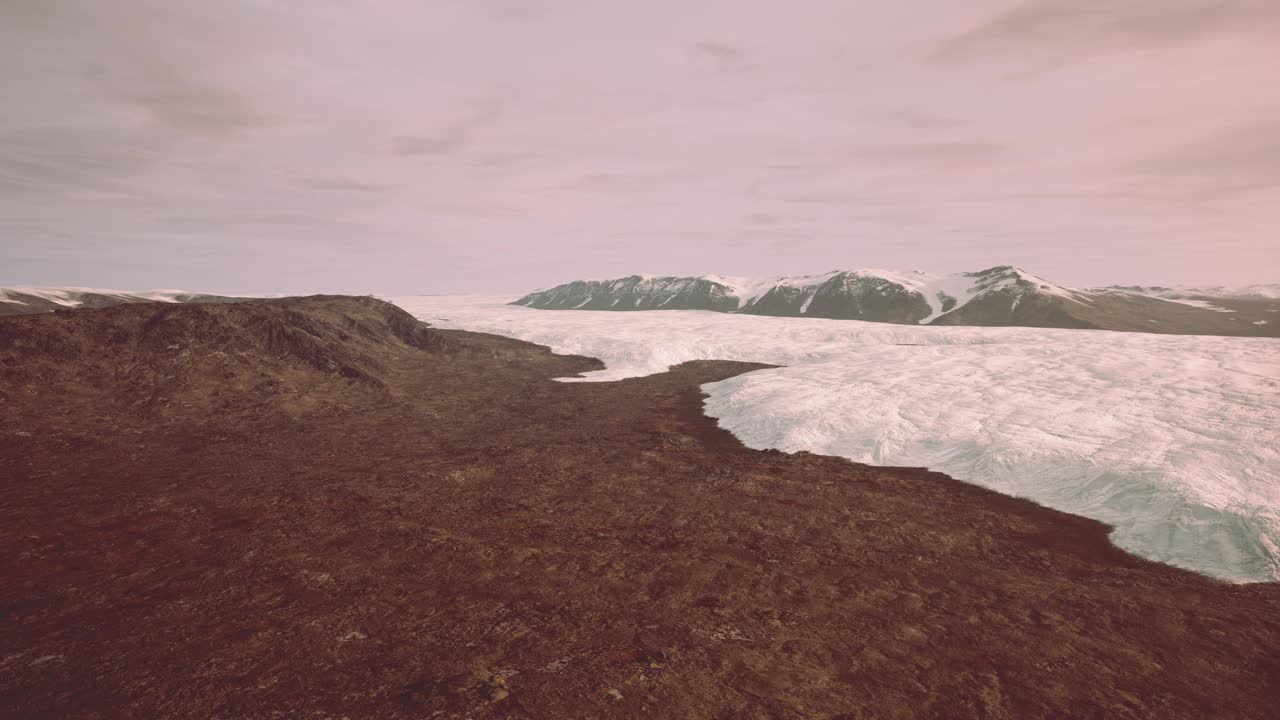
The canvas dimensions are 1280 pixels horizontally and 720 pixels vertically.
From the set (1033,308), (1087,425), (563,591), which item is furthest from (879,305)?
(563,591)

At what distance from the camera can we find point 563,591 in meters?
10.1

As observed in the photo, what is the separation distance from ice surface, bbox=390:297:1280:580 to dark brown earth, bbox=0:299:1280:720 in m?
1.72

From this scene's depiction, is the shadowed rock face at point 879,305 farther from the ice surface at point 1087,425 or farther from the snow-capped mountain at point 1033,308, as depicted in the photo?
the ice surface at point 1087,425

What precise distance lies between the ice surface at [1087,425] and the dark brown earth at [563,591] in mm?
1722

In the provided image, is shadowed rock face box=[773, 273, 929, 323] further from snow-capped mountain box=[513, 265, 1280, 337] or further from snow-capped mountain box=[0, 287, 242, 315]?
snow-capped mountain box=[0, 287, 242, 315]

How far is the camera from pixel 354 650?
8078 millimetres

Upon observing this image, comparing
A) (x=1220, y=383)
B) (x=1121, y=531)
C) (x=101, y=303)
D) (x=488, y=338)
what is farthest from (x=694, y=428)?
(x=101, y=303)

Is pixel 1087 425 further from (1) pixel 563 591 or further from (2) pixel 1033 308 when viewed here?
(2) pixel 1033 308

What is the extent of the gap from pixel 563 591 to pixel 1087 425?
22249mm

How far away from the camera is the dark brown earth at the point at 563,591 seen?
7.30 meters

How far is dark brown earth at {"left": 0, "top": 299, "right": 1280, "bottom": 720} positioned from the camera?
7297 millimetres

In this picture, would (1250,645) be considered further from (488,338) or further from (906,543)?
(488,338)

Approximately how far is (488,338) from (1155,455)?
214ft

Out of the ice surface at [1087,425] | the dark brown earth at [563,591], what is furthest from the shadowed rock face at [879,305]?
the dark brown earth at [563,591]
